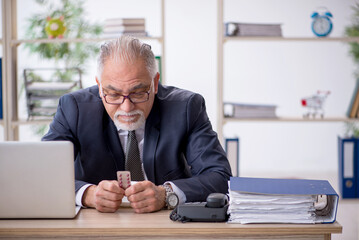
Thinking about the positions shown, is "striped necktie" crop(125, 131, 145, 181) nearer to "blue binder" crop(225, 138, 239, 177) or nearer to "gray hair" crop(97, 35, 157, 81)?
"gray hair" crop(97, 35, 157, 81)

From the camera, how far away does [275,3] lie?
4.94 m

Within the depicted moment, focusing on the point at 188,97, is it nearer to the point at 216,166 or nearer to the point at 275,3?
the point at 216,166

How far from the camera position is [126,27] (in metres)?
3.66

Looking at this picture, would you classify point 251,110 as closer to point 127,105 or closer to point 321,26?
point 321,26

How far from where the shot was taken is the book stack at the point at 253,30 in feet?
12.4

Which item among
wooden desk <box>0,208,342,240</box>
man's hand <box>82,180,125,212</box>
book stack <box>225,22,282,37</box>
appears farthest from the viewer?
book stack <box>225,22,282,37</box>

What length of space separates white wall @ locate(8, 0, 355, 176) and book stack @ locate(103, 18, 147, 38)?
3.98 feet

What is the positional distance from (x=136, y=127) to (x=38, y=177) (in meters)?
0.60

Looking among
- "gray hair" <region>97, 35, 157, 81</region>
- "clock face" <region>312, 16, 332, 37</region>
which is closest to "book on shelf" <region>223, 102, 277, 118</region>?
"clock face" <region>312, 16, 332, 37</region>

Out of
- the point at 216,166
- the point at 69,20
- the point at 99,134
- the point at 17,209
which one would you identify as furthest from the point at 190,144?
the point at 69,20

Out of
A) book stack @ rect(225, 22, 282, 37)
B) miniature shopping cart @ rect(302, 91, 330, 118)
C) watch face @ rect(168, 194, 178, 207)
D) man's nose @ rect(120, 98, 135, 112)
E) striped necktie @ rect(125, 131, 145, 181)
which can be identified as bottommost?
watch face @ rect(168, 194, 178, 207)

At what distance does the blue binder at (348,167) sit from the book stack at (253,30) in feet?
3.16

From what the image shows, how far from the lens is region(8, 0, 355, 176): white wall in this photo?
4926 millimetres

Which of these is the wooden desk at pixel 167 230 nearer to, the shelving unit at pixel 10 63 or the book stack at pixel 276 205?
the book stack at pixel 276 205
